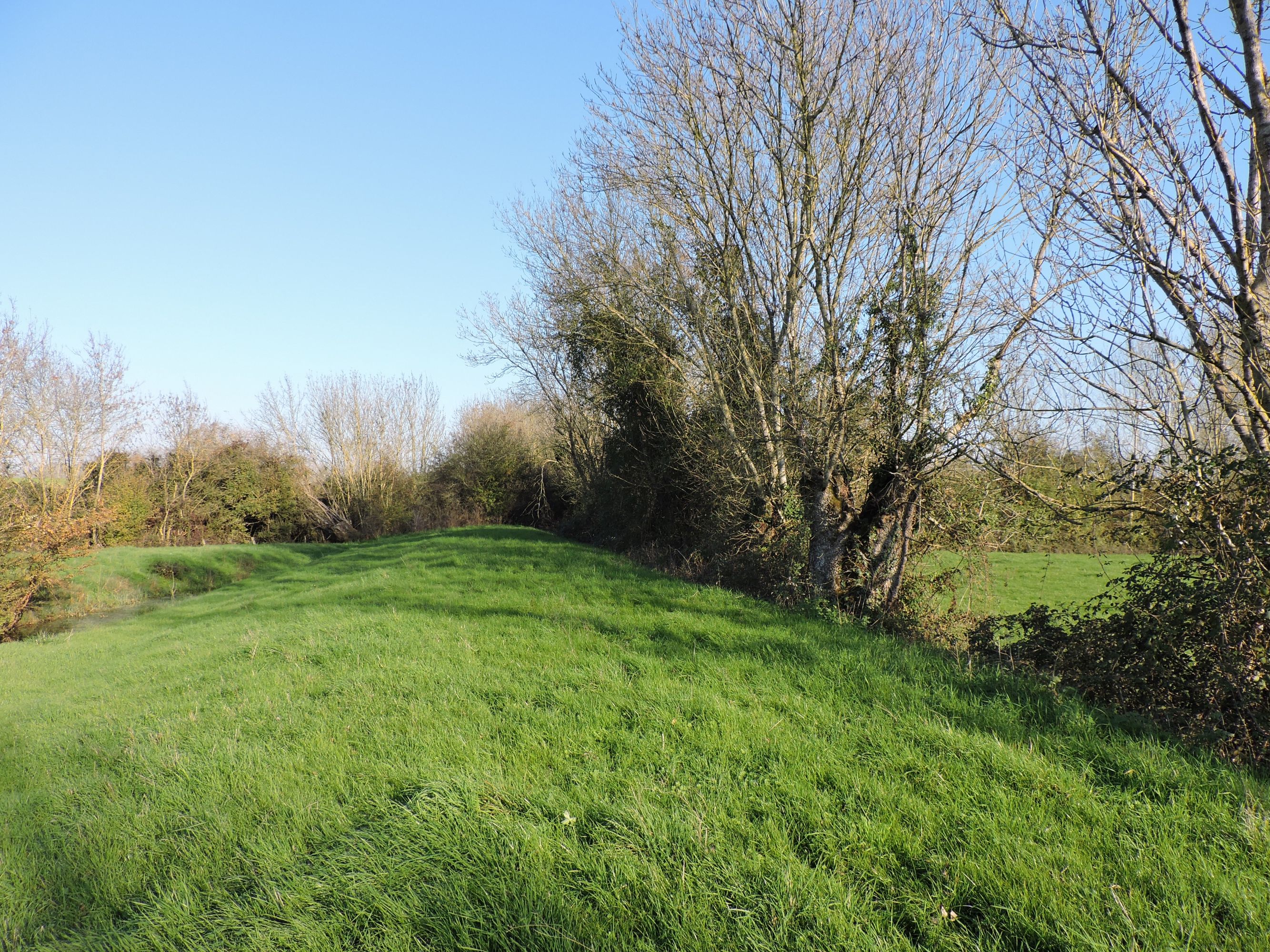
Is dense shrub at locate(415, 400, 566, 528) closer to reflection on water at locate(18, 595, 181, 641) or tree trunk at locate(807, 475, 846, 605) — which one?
reflection on water at locate(18, 595, 181, 641)

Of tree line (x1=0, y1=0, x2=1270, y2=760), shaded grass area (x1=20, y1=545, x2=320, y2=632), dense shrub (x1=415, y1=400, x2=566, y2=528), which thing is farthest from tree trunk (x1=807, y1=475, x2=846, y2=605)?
dense shrub (x1=415, y1=400, x2=566, y2=528)

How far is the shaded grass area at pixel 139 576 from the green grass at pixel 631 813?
13.0m

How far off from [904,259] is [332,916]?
8349 millimetres

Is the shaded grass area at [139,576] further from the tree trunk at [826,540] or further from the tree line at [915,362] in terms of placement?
the tree trunk at [826,540]

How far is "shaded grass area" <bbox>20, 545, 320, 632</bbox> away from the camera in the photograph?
15352 mm

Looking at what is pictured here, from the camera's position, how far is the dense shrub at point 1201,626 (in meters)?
3.57

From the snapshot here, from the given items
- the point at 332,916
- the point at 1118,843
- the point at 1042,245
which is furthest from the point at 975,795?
the point at 1042,245

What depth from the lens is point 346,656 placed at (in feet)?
19.9

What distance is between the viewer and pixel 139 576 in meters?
18.3

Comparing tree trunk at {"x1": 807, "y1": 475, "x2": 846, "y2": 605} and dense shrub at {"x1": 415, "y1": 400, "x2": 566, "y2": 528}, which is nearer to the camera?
tree trunk at {"x1": 807, "y1": 475, "x2": 846, "y2": 605}

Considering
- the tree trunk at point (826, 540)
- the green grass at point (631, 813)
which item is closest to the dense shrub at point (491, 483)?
the tree trunk at point (826, 540)

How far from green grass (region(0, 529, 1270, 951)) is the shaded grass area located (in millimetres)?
12966

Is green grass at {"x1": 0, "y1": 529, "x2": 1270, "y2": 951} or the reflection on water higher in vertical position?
green grass at {"x1": 0, "y1": 529, "x2": 1270, "y2": 951}

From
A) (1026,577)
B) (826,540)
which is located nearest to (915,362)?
(826,540)
